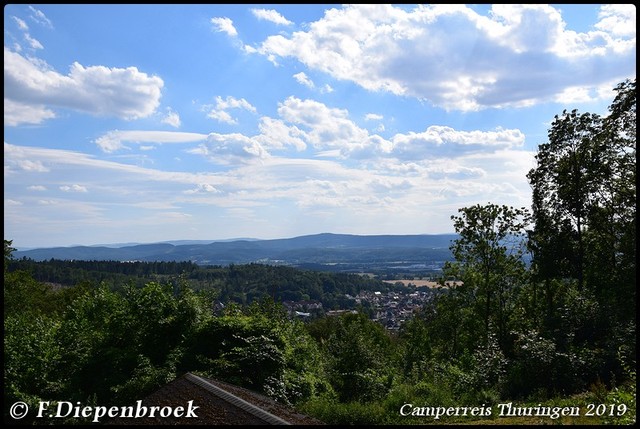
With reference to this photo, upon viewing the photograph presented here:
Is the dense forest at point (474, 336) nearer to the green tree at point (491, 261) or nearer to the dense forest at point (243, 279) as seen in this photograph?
the green tree at point (491, 261)

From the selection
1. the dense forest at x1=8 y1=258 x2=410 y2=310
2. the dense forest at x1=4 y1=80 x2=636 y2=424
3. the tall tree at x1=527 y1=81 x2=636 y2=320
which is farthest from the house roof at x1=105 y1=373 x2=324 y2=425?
the dense forest at x1=8 y1=258 x2=410 y2=310

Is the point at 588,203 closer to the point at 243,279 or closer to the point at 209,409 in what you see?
the point at 209,409

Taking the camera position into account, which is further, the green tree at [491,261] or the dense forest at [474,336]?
the green tree at [491,261]

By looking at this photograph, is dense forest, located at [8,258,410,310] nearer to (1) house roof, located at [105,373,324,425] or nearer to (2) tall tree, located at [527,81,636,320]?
(2) tall tree, located at [527,81,636,320]

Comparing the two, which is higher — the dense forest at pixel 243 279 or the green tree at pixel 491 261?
the green tree at pixel 491 261

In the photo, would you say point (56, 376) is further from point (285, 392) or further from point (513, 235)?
point (513, 235)

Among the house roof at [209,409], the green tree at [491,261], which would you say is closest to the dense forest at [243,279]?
the green tree at [491,261]

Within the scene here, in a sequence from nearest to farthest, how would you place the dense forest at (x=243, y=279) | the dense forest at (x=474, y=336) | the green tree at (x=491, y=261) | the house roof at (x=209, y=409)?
1. the house roof at (x=209, y=409)
2. the dense forest at (x=474, y=336)
3. the green tree at (x=491, y=261)
4. the dense forest at (x=243, y=279)

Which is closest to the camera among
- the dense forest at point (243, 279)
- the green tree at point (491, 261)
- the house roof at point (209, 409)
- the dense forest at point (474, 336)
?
the house roof at point (209, 409)
